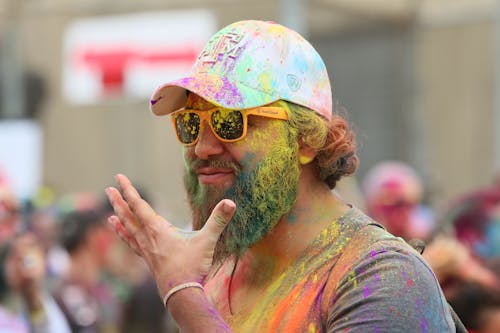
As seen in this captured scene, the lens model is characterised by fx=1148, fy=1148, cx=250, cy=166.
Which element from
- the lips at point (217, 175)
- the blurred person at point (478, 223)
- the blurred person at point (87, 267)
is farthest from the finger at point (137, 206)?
the blurred person at point (87, 267)

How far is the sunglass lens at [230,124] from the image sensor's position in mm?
2787

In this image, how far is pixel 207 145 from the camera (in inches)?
111

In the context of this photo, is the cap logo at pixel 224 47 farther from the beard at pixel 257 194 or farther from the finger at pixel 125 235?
the finger at pixel 125 235

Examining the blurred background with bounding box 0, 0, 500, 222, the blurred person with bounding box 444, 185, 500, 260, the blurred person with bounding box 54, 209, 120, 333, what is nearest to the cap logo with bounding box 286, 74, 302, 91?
the blurred person with bounding box 444, 185, 500, 260

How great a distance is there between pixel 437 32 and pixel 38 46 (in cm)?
383

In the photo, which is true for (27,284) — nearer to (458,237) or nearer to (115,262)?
(458,237)

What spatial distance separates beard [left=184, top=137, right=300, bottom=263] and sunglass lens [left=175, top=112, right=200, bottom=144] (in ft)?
0.24

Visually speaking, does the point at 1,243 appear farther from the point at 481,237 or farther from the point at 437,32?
the point at 437,32

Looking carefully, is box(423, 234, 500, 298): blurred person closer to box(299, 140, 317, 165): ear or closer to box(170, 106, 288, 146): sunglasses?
box(299, 140, 317, 165): ear

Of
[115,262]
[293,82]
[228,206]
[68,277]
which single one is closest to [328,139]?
[293,82]

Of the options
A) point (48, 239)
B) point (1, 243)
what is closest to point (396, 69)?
point (48, 239)

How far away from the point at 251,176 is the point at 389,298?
500 mm

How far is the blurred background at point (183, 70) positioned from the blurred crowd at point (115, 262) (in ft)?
4.24

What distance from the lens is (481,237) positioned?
636 cm
